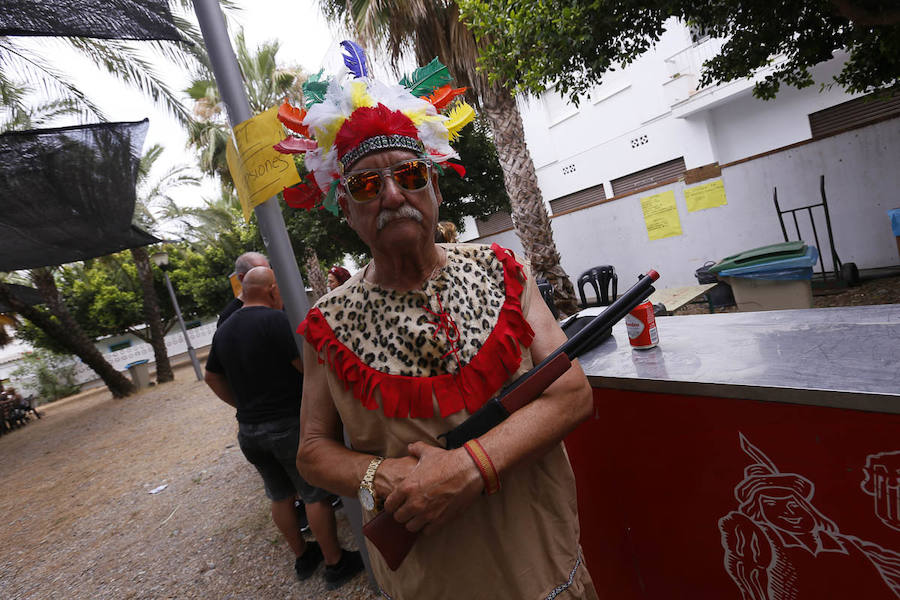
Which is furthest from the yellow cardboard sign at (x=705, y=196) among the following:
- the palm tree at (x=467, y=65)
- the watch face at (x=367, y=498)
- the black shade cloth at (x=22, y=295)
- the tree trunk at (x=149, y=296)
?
the tree trunk at (x=149, y=296)

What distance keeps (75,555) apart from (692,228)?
33.3ft

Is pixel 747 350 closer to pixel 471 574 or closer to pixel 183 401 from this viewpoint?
pixel 471 574

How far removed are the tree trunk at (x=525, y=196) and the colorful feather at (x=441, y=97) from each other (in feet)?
21.9

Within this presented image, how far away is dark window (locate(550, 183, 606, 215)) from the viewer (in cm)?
1409

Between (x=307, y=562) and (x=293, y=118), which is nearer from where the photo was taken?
(x=293, y=118)

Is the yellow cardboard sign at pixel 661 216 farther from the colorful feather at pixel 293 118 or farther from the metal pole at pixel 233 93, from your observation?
the colorful feather at pixel 293 118

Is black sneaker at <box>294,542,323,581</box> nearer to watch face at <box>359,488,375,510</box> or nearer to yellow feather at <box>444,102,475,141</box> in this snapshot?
watch face at <box>359,488,375,510</box>

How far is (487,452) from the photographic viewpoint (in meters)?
1.09

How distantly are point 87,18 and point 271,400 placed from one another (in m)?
3.06

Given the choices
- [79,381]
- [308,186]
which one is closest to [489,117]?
[308,186]

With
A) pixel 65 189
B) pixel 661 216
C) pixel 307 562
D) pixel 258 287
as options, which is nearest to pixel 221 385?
pixel 258 287

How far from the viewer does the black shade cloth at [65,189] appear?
3869mm

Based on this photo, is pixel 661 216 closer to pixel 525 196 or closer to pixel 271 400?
pixel 525 196

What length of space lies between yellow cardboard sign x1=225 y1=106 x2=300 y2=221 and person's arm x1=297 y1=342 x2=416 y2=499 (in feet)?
3.01
